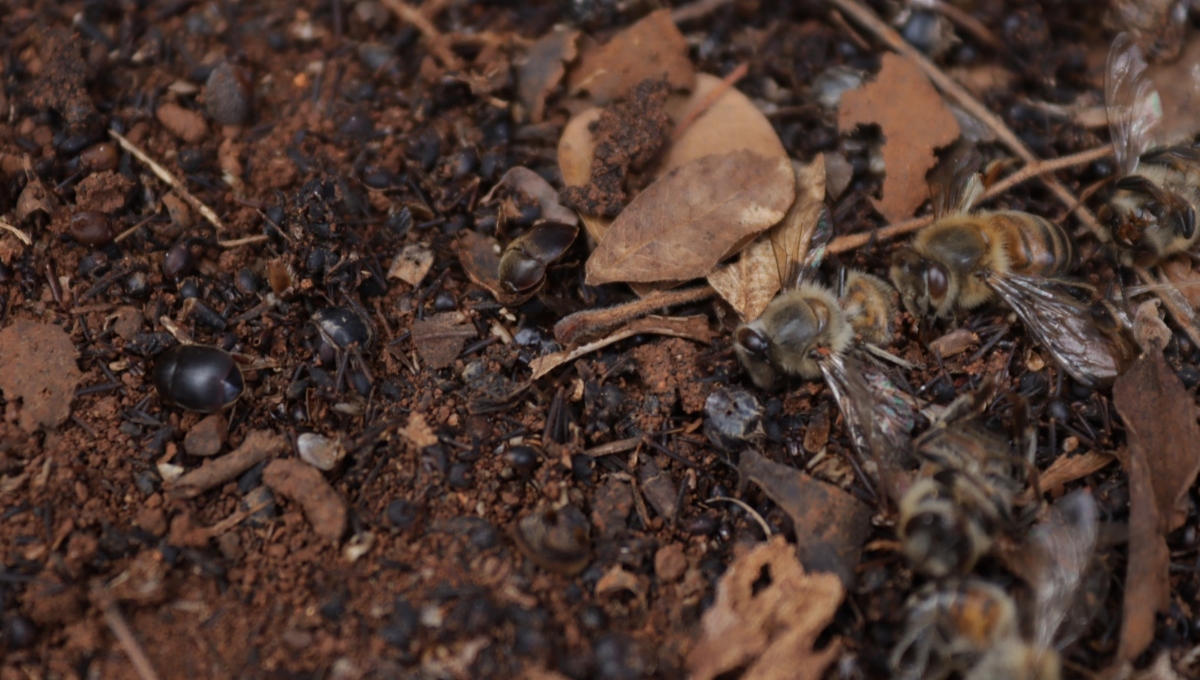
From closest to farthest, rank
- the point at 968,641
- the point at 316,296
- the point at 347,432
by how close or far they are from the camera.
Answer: the point at 968,641, the point at 347,432, the point at 316,296

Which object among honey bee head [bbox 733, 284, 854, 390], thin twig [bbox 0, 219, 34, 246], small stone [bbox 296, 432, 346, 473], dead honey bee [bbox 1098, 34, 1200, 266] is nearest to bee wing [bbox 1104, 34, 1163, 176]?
dead honey bee [bbox 1098, 34, 1200, 266]

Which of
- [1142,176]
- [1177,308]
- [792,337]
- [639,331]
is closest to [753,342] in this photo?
[792,337]

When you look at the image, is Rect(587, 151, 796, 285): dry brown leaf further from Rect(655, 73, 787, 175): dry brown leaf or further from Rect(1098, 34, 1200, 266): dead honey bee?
Rect(1098, 34, 1200, 266): dead honey bee

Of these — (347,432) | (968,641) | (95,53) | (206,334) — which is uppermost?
(95,53)

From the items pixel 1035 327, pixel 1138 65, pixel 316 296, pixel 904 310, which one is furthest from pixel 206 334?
pixel 1138 65

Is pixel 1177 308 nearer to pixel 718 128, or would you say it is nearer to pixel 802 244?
pixel 802 244

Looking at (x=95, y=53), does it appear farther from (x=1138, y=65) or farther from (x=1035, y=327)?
(x=1138, y=65)

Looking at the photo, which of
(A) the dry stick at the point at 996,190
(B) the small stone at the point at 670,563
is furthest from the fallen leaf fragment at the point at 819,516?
(A) the dry stick at the point at 996,190

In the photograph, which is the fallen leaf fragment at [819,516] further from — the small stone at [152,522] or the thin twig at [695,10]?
the thin twig at [695,10]
